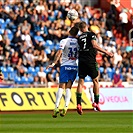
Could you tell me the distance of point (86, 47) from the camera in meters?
16.4

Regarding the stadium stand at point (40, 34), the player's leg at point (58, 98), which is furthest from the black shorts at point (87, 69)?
the stadium stand at point (40, 34)

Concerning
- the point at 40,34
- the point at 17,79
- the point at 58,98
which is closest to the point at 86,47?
the point at 58,98

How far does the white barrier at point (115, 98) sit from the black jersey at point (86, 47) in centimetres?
1043

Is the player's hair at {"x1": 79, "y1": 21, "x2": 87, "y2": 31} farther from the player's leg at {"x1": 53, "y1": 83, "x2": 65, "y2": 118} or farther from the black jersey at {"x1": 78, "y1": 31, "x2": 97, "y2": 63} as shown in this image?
the player's leg at {"x1": 53, "y1": 83, "x2": 65, "y2": 118}

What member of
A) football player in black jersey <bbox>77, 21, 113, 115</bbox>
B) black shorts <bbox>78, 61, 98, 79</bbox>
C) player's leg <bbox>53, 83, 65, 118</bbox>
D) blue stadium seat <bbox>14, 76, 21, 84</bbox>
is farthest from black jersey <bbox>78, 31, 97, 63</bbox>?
blue stadium seat <bbox>14, 76, 21, 84</bbox>

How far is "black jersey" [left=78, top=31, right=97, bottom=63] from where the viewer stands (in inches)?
643

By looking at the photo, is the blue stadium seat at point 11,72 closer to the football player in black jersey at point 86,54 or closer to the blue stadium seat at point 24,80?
the blue stadium seat at point 24,80

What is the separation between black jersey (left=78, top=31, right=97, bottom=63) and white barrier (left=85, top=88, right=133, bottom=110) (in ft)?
34.2

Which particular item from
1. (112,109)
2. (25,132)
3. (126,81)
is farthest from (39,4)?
(25,132)

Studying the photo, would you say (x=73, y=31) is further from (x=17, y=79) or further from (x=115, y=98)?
(x=17, y=79)

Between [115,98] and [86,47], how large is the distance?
1103 centimetres

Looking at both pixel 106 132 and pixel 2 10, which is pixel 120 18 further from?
pixel 106 132

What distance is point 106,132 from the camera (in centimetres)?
1430

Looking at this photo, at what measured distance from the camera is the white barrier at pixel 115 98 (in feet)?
88.6
